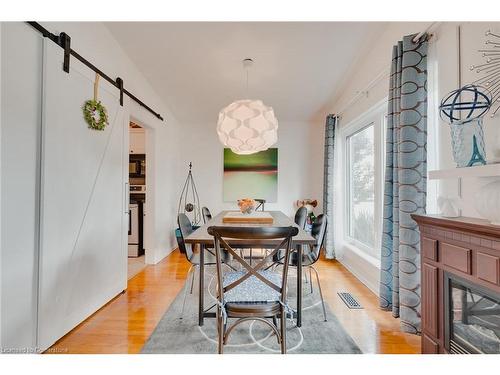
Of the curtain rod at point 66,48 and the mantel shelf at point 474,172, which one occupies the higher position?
the curtain rod at point 66,48

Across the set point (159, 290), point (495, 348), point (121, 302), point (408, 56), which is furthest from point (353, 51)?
point (121, 302)

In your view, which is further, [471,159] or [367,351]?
[367,351]

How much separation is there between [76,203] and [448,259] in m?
2.47

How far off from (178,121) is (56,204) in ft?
11.3

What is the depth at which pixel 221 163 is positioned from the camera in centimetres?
504

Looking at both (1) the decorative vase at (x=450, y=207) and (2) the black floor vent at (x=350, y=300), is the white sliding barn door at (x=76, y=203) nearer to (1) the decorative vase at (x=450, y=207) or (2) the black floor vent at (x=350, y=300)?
(2) the black floor vent at (x=350, y=300)

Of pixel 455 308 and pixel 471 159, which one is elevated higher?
pixel 471 159

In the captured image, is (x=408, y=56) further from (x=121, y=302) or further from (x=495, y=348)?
(x=121, y=302)

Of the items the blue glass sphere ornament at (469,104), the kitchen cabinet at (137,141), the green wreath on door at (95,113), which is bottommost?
the blue glass sphere ornament at (469,104)

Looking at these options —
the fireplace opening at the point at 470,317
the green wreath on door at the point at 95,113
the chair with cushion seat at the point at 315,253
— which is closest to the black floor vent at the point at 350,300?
the chair with cushion seat at the point at 315,253

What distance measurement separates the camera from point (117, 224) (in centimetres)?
260

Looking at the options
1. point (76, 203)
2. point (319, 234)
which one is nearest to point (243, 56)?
point (319, 234)

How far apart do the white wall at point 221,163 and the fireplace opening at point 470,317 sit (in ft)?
12.0

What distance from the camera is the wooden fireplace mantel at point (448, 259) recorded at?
108 cm
